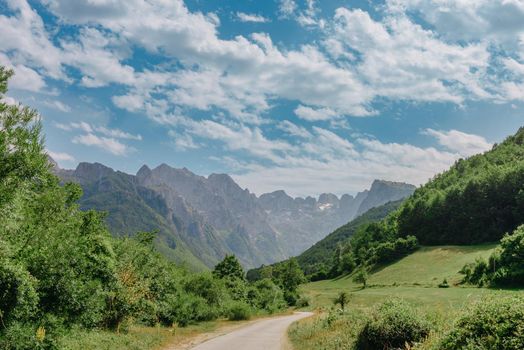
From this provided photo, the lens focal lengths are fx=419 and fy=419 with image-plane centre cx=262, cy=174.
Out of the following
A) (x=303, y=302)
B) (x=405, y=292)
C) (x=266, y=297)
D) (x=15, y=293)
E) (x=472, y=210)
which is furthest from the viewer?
(x=472, y=210)

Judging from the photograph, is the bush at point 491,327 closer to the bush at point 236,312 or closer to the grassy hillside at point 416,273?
the bush at point 236,312

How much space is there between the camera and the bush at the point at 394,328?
16.3 meters

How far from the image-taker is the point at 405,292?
→ 66.4m

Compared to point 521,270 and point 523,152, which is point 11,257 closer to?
point 521,270

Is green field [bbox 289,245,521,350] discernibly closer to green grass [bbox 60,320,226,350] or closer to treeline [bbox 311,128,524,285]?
green grass [bbox 60,320,226,350]

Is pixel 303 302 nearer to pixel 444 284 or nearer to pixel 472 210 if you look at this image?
pixel 444 284

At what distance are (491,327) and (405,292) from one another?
60763 millimetres

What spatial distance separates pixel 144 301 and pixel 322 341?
13940 millimetres

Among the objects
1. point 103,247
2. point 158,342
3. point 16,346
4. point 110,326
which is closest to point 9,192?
point 16,346

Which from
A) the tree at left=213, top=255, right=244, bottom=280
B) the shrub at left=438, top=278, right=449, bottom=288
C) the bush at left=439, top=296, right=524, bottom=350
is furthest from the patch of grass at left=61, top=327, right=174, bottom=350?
the tree at left=213, top=255, right=244, bottom=280

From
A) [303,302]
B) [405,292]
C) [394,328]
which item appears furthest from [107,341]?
[303,302]

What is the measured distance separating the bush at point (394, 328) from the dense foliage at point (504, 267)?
48.6 metres

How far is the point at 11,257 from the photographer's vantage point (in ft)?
53.2

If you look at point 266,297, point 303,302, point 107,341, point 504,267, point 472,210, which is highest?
point 472,210
